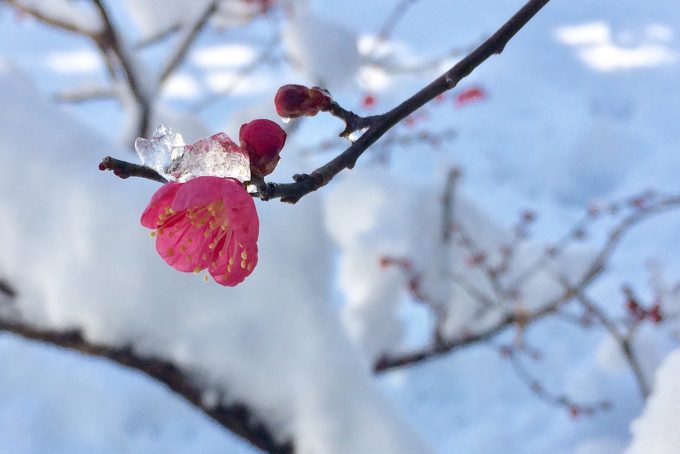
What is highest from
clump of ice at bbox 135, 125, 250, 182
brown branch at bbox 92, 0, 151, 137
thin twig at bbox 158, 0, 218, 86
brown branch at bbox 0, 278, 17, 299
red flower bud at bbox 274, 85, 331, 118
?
thin twig at bbox 158, 0, 218, 86

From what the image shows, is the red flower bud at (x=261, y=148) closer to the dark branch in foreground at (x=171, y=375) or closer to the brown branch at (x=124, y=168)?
the brown branch at (x=124, y=168)

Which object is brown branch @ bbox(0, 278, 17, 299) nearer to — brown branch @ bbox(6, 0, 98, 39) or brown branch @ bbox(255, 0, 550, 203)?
brown branch @ bbox(6, 0, 98, 39)

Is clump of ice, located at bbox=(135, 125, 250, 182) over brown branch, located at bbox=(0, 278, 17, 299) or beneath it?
beneath

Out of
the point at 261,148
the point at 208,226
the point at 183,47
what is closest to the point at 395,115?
the point at 261,148

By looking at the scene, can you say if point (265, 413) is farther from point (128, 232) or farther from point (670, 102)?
point (670, 102)

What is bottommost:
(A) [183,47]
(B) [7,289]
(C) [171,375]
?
(C) [171,375]

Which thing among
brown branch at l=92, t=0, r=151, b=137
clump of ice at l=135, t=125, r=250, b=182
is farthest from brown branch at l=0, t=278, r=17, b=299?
clump of ice at l=135, t=125, r=250, b=182

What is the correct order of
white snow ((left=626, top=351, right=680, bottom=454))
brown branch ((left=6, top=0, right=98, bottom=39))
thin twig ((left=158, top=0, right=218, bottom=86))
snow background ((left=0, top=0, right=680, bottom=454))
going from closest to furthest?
white snow ((left=626, top=351, right=680, bottom=454)) < snow background ((left=0, top=0, right=680, bottom=454)) < brown branch ((left=6, top=0, right=98, bottom=39)) < thin twig ((left=158, top=0, right=218, bottom=86))

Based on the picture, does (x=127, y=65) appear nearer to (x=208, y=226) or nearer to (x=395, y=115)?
(x=208, y=226)

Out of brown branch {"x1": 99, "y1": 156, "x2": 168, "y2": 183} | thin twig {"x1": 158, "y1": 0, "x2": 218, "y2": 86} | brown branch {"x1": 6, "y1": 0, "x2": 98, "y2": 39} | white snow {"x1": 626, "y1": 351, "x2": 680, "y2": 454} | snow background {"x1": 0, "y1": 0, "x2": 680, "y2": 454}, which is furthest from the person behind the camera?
thin twig {"x1": 158, "y1": 0, "x2": 218, "y2": 86}
